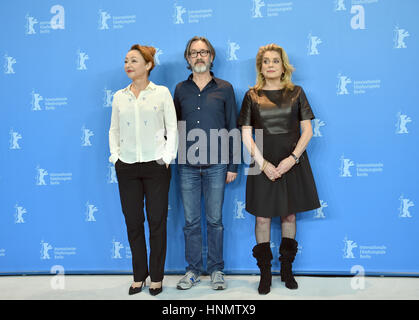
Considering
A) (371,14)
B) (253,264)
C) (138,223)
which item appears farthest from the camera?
(253,264)

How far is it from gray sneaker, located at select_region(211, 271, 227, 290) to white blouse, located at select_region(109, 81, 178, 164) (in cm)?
95

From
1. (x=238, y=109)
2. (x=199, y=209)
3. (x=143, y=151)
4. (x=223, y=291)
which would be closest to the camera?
(x=143, y=151)

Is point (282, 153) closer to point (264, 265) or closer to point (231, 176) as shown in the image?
point (231, 176)

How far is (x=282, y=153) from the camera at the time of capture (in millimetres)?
2475

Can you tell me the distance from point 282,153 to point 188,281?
3.91ft

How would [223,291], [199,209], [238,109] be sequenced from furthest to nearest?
[238,109] → [199,209] → [223,291]

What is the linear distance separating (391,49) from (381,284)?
1823 mm

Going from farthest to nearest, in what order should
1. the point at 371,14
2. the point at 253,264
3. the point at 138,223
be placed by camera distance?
the point at 253,264 < the point at 371,14 < the point at 138,223

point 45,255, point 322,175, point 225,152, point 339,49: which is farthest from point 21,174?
point 339,49

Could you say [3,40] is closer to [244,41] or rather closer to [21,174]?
[21,174]

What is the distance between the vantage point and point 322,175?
109 inches

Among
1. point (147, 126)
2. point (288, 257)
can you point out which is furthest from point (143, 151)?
point (288, 257)

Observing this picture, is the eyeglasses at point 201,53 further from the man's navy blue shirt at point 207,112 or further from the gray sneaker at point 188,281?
the gray sneaker at point 188,281

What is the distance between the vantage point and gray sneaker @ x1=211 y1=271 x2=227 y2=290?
8.25ft
